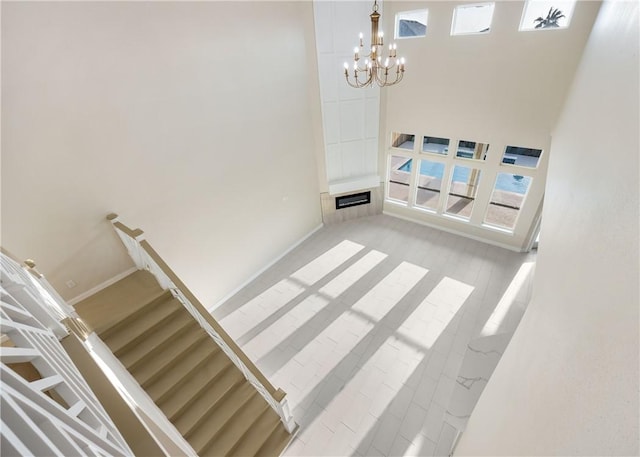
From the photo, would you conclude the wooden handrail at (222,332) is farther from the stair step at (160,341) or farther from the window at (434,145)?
the window at (434,145)

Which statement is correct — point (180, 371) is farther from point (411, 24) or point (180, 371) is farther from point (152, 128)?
point (411, 24)

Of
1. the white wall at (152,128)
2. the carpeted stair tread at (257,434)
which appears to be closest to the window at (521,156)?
the white wall at (152,128)

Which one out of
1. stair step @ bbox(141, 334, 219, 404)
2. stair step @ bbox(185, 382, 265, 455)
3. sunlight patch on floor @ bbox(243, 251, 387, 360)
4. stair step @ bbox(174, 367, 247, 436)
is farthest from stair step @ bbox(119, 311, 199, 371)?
sunlight patch on floor @ bbox(243, 251, 387, 360)

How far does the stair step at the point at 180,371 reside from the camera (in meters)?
3.18

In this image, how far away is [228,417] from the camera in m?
3.41

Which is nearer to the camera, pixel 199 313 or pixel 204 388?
pixel 199 313

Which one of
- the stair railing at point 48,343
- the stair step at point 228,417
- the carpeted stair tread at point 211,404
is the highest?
the stair railing at point 48,343

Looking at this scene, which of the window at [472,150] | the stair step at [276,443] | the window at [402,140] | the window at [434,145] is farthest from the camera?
the window at [402,140]

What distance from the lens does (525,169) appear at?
18.6ft

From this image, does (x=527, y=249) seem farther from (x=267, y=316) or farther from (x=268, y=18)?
(x=268, y=18)

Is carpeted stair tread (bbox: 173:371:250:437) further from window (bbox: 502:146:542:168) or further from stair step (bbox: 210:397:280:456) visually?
window (bbox: 502:146:542:168)

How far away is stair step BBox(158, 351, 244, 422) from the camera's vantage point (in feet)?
10.5

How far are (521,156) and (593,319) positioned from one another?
5830 millimetres

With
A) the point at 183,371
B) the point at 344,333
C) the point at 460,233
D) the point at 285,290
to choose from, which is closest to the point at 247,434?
the point at 183,371
